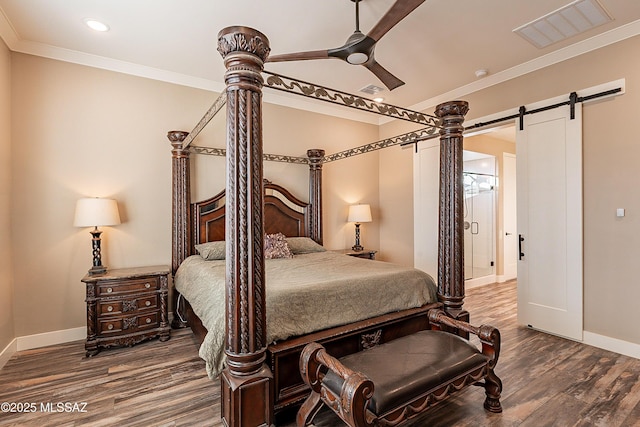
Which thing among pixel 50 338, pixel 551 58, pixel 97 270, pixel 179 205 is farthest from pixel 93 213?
pixel 551 58

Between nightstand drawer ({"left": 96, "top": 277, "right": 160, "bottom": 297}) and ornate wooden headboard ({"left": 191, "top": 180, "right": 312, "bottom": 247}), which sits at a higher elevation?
ornate wooden headboard ({"left": 191, "top": 180, "right": 312, "bottom": 247})

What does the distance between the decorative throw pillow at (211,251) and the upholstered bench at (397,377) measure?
2.03m

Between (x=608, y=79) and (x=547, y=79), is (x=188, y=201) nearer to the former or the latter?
(x=547, y=79)

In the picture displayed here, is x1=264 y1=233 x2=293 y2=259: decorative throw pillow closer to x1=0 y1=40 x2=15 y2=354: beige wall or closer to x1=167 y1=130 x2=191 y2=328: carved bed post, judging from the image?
x1=167 y1=130 x2=191 y2=328: carved bed post

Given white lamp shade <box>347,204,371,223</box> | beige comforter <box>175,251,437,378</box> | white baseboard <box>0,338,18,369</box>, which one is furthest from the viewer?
white lamp shade <box>347,204,371,223</box>

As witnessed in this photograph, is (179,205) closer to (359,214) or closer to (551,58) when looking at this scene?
(359,214)

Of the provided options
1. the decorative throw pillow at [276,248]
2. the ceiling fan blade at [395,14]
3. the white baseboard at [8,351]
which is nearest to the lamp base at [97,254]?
the white baseboard at [8,351]

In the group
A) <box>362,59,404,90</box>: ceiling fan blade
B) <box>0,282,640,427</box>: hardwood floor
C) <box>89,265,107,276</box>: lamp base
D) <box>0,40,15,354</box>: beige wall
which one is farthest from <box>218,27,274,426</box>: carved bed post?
<box>0,40,15,354</box>: beige wall

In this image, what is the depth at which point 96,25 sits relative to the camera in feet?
9.29

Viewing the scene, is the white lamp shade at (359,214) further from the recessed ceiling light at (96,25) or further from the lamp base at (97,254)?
the recessed ceiling light at (96,25)

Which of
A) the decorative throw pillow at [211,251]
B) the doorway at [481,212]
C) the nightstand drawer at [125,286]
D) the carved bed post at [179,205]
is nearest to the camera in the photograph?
the nightstand drawer at [125,286]

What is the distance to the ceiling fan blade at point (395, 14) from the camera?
182 centimetres

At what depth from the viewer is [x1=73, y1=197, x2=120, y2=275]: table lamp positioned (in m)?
3.07

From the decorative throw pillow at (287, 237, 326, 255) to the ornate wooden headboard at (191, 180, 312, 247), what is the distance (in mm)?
269
